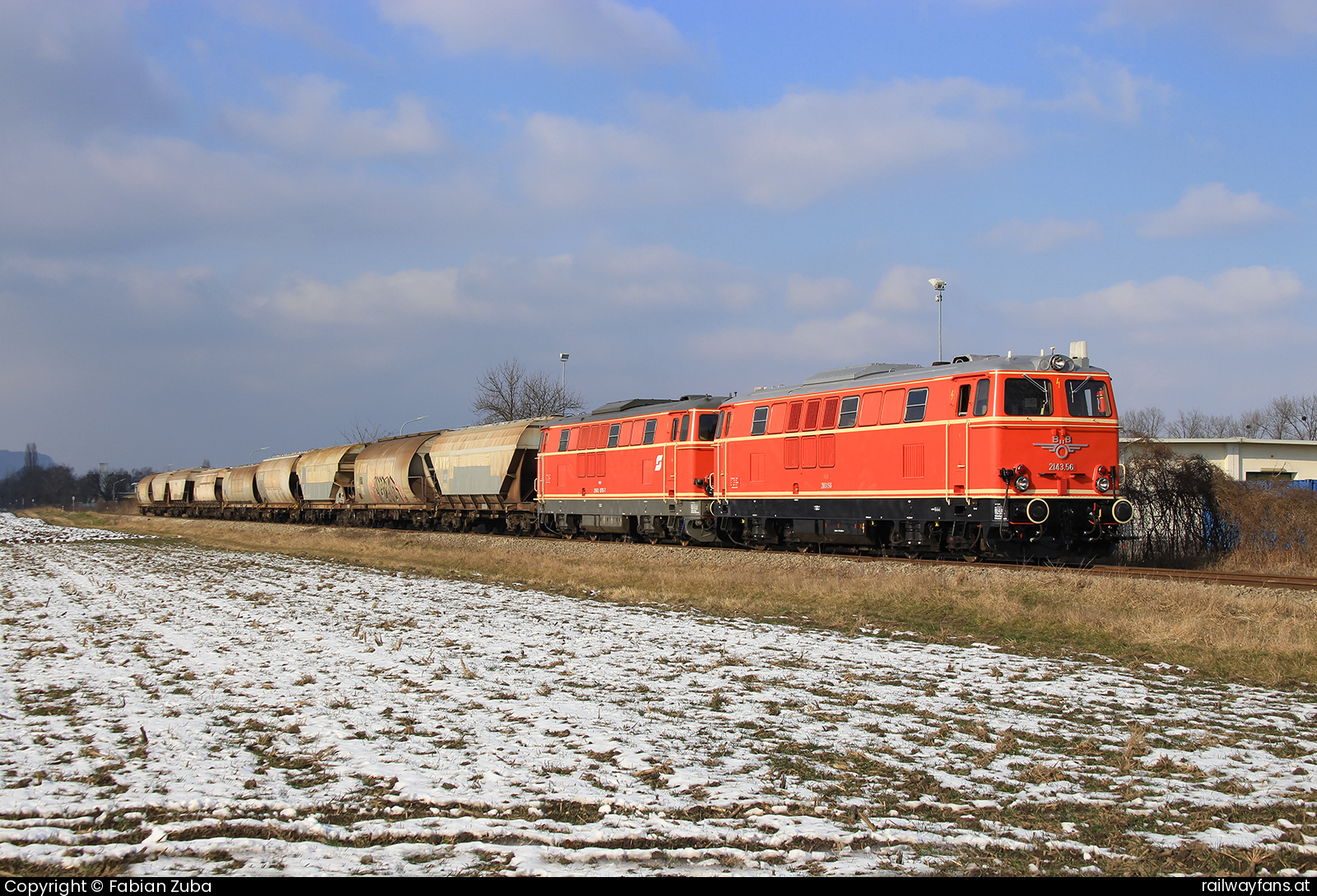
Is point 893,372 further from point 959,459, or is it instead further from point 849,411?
point 959,459

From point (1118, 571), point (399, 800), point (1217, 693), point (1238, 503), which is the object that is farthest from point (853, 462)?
point (399, 800)

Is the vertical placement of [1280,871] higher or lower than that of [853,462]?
lower

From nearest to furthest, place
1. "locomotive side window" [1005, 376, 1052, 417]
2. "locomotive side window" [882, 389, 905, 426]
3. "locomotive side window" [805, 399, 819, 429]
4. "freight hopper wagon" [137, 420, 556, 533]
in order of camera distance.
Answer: "locomotive side window" [1005, 376, 1052, 417], "locomotive side window" [882, 389, 905, 426], "locomotive side window" [805, 399, 819, 429], "freight hopper wagon" [137, 420, 556, 533]

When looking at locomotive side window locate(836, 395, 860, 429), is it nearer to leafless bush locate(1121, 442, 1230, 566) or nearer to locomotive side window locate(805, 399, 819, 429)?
locomotive side window locate(805, 399, 819, 429)

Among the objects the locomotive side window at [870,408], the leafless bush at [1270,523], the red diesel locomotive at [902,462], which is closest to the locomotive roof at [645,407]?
the red diesel locomotive at [902,462]

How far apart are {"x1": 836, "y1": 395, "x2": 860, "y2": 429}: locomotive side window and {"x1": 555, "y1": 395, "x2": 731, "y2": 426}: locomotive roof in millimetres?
6097

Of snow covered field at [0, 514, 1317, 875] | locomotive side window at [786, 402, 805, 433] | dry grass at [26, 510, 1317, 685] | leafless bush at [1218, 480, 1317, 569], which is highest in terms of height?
locomotive side window at [786, 402, 805, 433]

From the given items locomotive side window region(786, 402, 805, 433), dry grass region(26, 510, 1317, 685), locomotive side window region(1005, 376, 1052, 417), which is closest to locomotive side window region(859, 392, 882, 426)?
locomotive side window region(786, 402, 805, 433)

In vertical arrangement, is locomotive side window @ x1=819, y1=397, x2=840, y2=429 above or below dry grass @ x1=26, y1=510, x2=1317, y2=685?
above

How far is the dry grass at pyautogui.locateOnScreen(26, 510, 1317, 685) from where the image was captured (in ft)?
41.0

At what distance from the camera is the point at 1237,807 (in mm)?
6336

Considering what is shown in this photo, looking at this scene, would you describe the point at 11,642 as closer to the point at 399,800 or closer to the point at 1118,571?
the point at 399,800

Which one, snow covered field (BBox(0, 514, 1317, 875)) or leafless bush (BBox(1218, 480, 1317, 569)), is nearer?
snow covered field (BBox(0, 514, 1317, 875))

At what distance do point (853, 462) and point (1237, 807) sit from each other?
53.0 ft
